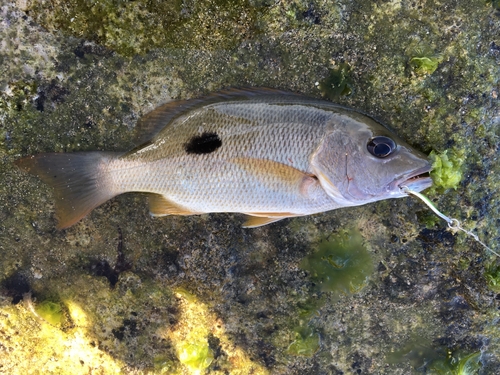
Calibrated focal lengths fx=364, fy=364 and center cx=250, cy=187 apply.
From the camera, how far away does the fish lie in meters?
2.09

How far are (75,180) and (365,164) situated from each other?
1816mm

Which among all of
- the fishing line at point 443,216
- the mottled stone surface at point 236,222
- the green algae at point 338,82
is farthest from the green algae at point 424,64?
the fishing line at point 443,216

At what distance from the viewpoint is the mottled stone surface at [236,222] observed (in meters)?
2.36

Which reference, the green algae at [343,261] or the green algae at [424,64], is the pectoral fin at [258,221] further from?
the green algae at [424,64]

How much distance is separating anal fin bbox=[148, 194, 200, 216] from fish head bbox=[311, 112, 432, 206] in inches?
34.7

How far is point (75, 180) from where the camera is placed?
236 centimetres

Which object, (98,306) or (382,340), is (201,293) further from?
(382,340)

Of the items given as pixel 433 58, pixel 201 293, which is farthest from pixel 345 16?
pixel 201 293

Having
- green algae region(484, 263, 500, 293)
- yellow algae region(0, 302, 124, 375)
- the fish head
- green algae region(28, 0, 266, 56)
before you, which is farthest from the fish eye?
yellow algae region(0, 302, 124, 375)

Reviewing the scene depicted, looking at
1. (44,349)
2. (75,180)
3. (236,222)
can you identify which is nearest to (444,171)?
(236,222)

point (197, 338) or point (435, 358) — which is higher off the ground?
point (197, 338)

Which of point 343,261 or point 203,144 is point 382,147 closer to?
point 343,261

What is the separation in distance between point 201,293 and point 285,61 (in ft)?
5.75

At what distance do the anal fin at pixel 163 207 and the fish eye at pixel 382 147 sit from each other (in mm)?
1150
